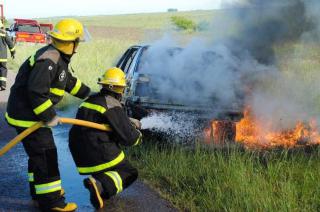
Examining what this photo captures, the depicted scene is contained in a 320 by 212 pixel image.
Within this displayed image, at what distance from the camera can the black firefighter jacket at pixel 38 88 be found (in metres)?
4.20

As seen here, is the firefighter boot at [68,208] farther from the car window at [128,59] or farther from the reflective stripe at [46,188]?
the car window at [128,59]

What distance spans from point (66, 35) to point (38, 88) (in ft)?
1.88

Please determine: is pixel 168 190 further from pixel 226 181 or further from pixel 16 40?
pixel 16 40

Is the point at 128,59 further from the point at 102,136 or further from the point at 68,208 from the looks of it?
the point at 68,208

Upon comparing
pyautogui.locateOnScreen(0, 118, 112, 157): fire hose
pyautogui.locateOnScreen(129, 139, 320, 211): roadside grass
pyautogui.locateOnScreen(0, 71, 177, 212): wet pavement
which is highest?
pyautogui.locateOnScreen(0, 118, 112, 157): fire hose

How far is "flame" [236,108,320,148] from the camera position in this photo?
6.65 m

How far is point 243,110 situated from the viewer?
21.7ft

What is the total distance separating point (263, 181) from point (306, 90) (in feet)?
19.2

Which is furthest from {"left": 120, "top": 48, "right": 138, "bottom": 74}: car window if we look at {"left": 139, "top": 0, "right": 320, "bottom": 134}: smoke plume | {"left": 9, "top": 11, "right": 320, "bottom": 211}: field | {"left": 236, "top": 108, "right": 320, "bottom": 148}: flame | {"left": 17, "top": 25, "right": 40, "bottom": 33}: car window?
{"left": 17, "top": 25, "right": 40, "bottom": 33}: car window

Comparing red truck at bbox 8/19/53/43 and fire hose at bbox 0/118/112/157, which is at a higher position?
fire hose at bbox 0/118/112/157

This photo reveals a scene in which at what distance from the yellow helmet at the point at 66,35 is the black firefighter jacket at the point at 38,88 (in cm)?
6

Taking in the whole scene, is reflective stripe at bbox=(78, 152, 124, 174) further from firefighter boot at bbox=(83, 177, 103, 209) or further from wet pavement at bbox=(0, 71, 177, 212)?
wet pavement at bbox=(0, 71, 177, 212)

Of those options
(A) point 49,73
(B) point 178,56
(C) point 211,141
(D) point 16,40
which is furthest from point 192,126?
(D) point 16,40

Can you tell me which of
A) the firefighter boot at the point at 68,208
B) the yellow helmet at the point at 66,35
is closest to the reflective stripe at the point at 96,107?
the yellow helmet at the point at 66,35
